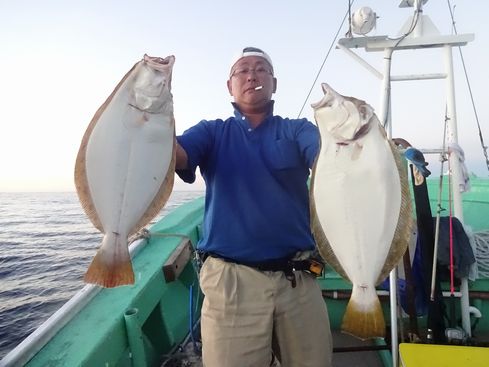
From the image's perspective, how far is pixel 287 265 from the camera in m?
2.21

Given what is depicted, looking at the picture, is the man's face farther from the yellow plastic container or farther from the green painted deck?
the yellow plastic container

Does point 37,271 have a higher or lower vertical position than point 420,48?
lower

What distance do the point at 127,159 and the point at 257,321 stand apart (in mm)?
1204

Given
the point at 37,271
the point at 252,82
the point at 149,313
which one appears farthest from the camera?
the point at 37,271

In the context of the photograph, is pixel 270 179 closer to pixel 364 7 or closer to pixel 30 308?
pixel 364 7

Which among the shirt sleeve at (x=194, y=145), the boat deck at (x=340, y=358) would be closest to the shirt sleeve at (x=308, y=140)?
the shirt sleeve at (x=194, y=145)

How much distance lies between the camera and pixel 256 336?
6.91 ft

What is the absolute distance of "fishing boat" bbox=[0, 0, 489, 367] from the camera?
219cm

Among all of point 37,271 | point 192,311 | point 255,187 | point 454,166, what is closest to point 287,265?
point 255,187

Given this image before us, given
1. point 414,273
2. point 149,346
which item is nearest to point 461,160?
point 414,273

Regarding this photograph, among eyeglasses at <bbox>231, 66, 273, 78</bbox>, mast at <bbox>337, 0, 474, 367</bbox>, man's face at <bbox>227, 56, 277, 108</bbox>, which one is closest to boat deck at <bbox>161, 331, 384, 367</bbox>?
mast at <bbox>337, 0, 474, 367</bbox>

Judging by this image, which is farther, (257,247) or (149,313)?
(149,313)

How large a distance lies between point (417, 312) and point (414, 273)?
33cm

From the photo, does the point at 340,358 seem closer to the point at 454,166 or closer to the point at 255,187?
the point at 454,166
